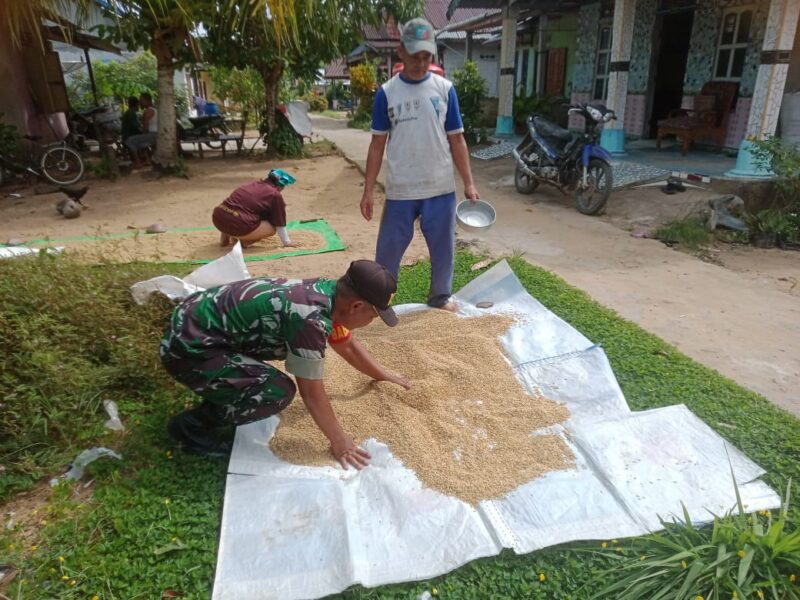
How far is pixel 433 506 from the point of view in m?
1.74

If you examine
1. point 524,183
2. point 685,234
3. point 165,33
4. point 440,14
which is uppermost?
point 440,14

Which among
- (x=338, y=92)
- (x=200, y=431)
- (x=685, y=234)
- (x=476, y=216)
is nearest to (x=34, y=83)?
(x=476, y=216)

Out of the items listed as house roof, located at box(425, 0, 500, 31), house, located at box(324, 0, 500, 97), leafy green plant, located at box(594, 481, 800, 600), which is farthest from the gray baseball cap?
house roof, located at box(425, 0, 500, 31)

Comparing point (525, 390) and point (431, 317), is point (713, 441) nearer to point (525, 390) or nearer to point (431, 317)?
point (525, 390)

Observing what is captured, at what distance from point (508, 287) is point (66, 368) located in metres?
2.21

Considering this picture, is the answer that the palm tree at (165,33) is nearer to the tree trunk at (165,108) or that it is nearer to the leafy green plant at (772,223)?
the tree trunk at (165,108)

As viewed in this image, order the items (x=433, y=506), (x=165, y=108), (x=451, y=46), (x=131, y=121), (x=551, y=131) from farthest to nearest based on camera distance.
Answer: (x=451, y=46) < (x=131, y=121) < (x=165, y=108) < (x=551, y=131) < (x=433, y=506)

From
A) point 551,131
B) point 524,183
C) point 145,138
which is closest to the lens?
point 551,131

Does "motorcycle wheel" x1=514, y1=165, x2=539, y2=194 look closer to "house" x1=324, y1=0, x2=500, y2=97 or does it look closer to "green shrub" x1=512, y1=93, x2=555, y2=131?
"green shrub" x1=512, y1=93, x2=555, y2=131

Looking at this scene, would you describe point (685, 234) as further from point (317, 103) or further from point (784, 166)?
point (317, 103)

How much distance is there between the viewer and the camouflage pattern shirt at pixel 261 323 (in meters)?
1.71

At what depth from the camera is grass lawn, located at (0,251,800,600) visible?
1.54 meters

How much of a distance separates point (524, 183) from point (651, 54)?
3.50 m

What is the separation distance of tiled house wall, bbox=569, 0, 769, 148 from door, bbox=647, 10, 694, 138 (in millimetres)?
200
